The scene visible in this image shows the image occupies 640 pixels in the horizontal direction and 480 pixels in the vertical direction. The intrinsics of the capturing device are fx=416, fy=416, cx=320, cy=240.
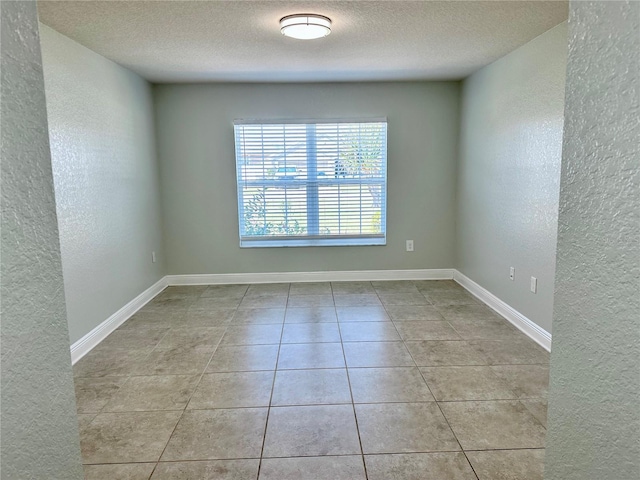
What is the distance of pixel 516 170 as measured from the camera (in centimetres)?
335

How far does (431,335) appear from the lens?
→ 3.21 meters

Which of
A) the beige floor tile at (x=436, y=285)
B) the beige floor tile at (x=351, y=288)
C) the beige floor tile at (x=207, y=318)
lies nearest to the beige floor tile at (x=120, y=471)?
the beige floor tile at (x=207, y=318)

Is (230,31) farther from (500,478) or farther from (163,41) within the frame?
(500,478)

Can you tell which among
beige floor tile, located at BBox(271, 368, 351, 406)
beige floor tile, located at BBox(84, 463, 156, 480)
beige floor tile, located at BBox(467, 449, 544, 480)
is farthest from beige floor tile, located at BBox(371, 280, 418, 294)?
beige floor tile, located at BBox(84, 463, 156, 480)

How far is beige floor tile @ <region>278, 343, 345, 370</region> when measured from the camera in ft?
8.93

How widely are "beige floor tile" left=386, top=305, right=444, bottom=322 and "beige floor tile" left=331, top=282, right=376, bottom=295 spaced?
56 centimetres

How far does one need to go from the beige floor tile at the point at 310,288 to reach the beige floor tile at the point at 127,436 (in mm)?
2319

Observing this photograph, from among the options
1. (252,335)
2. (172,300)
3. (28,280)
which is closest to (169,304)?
(172,300)

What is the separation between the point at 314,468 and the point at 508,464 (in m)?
0.83

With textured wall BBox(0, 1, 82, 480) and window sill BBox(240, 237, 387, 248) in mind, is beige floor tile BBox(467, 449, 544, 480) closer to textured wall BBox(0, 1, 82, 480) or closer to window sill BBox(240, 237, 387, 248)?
textured wall BBox(0, 1, 82, 480)

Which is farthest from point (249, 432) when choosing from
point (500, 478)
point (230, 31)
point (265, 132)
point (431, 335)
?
point (265, 132)

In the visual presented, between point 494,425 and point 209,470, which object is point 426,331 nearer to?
point 494,425

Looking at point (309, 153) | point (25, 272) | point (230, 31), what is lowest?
point (25, 272)

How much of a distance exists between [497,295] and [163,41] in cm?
343
